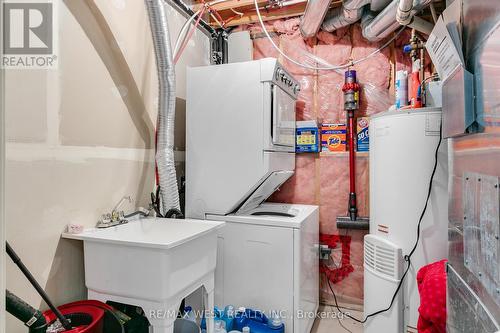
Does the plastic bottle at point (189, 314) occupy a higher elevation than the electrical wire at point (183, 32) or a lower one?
lower

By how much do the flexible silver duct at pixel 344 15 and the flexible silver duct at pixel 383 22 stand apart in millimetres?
109

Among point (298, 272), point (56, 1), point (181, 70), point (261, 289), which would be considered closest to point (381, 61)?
point (181, 70)

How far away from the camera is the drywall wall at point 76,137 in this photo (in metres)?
1.32

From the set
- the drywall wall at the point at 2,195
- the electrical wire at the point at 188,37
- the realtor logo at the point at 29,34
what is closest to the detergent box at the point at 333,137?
the electrical wire at the point at 188,37

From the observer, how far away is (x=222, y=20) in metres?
3.14

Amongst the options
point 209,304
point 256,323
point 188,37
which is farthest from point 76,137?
point 256,323

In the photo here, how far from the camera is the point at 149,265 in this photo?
52.5 inches

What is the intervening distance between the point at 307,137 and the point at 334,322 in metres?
1.67

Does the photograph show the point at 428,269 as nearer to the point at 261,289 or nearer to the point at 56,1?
the point at 261,289

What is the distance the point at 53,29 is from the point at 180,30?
48.3 inches

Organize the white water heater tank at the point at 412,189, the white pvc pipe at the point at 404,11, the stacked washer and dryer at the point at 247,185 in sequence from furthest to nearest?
the stacked washer and dryer at the point at 247,185, the white pvc pipe at the point at 404,11, the white water heater tank at the point at 412,189

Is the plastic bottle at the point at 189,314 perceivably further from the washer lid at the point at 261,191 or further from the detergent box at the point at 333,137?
the detergent box at the point at 333,137

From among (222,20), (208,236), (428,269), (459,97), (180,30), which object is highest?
(222,20)

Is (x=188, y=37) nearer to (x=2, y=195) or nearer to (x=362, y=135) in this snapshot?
(x=362, y=135)
